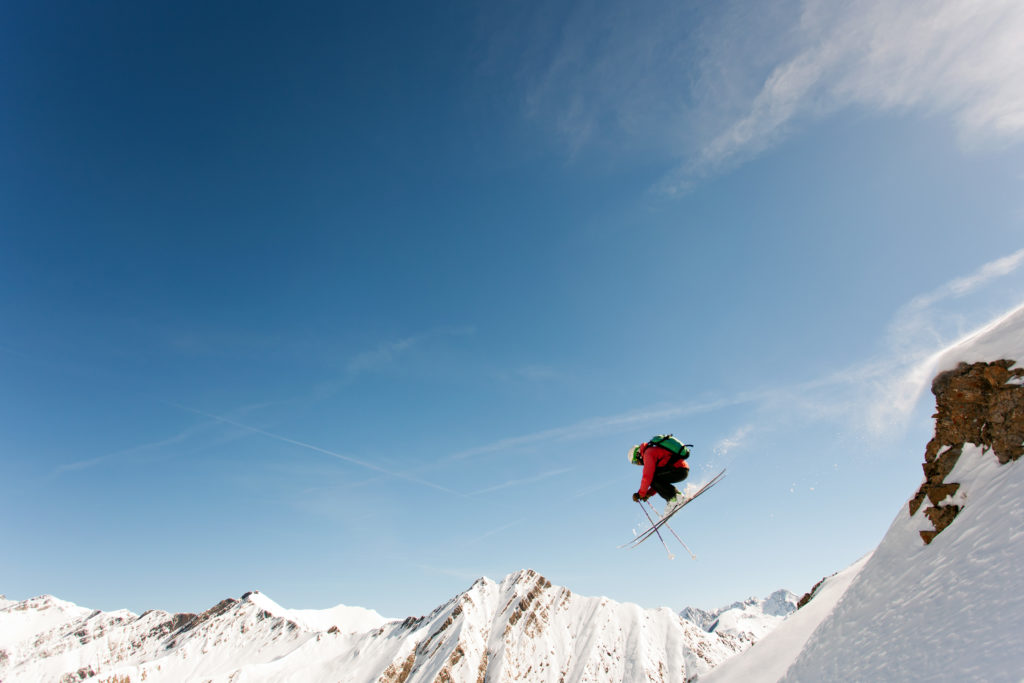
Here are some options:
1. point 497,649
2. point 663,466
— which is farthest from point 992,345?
point 497,649

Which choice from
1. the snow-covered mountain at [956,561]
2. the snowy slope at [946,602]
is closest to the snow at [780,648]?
the snow-covered mountain at [956,561]

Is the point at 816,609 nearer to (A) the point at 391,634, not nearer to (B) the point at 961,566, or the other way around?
(B) the point at 961,566

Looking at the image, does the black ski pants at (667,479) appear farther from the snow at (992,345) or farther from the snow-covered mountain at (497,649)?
the snow-covered mountain at (497,649)

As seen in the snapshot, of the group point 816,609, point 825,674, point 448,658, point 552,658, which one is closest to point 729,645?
point 552,658

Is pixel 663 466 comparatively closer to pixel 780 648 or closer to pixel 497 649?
pixel 780 648

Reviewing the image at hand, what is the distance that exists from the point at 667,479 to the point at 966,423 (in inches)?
442

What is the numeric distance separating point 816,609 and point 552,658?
17509cm

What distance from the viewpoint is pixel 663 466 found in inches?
654

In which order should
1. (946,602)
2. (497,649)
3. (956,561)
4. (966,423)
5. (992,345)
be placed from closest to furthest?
(946,602) < (956,561) < (992,345) < (966,423) < (497,649)

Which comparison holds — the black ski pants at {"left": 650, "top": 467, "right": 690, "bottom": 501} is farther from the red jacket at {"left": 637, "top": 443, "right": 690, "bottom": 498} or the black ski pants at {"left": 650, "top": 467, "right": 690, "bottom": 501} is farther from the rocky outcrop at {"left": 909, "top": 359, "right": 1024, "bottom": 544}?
the rocky outcrop at {"left": 909, "top": 359, "right": 1024, "bottom": 544}

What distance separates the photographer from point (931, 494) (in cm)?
1662

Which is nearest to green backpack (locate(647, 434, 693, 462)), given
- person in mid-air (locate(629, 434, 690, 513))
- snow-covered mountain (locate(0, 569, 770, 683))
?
person in mid-air (locate(629, 434, 690, 513))

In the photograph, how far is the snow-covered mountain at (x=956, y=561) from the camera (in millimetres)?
10023

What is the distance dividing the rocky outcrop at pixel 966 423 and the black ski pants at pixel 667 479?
8.54 meters
